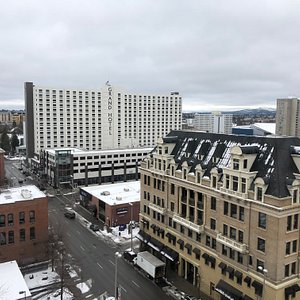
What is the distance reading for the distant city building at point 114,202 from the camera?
7819cm

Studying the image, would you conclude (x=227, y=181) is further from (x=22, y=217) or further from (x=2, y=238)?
(x=2, y=238)

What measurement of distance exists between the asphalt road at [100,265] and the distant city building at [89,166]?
38267mm

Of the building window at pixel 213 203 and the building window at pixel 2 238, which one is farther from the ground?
the building window at pixel 213 203

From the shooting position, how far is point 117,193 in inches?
3499

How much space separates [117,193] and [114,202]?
8.81 m

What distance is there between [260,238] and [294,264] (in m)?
5.24

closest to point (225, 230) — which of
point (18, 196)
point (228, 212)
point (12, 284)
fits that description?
point (228, 212)

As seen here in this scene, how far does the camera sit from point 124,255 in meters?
61.3

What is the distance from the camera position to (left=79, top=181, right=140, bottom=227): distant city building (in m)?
78.2

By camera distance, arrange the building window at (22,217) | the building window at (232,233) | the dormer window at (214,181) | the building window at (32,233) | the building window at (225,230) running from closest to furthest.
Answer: the building window at (232,233) < the building window at (225,230) < the dormer window at (214,181) < the building window at (22,217) < the building window at (32,233)

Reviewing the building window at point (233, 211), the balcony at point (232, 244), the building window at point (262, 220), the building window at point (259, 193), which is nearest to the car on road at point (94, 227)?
the balcony at point (232, 244)

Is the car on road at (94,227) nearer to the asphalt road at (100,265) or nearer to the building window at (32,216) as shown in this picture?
the asphalt road at (100,265)

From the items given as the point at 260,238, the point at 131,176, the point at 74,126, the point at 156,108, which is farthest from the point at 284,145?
the point at 156,108

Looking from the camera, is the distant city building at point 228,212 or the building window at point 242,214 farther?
the building window at point 242,214
